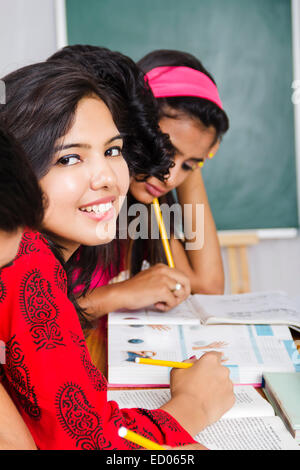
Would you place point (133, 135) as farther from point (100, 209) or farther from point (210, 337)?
point (210, 337)

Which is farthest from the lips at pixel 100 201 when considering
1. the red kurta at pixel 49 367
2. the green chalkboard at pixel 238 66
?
the green chalkboard at pixel 238 66

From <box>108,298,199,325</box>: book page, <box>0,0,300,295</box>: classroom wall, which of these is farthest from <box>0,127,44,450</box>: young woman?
<box>0,0,300,295</box>: classroom wall

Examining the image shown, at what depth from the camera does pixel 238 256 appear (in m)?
2.60

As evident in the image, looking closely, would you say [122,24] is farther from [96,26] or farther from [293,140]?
[293,140]

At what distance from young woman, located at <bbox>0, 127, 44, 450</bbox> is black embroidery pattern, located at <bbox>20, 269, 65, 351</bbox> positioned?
0.07m

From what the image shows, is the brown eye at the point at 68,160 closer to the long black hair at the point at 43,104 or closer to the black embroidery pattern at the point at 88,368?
the long black hair at the point at 43,104

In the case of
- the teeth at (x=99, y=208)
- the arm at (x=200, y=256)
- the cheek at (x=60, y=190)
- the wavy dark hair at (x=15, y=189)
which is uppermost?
the wavy dark hair at (x=15, y=189)

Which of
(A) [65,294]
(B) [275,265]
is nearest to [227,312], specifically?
(A) [65,294]

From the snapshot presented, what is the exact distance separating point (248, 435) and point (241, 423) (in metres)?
0.04

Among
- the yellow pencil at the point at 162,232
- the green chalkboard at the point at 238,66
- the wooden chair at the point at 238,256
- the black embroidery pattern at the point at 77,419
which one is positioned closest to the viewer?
the black embroidery pattern at the point at 77,419

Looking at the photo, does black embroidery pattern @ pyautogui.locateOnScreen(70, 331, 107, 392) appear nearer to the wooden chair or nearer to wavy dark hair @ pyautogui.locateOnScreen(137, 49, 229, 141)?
wavy dark hair @ pyautogui.locateOnScreen(137, 49, 229, 141)

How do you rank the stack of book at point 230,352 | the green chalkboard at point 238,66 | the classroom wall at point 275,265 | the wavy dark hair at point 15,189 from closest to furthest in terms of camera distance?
the wavy dark hair at point 15,189 < the stack of book at point 230,352 < the green chalkboard at point 238,66 < the classroom wall at point 275,265

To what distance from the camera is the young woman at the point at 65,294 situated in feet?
1.98

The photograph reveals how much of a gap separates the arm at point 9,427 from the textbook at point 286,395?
13.6 inches
